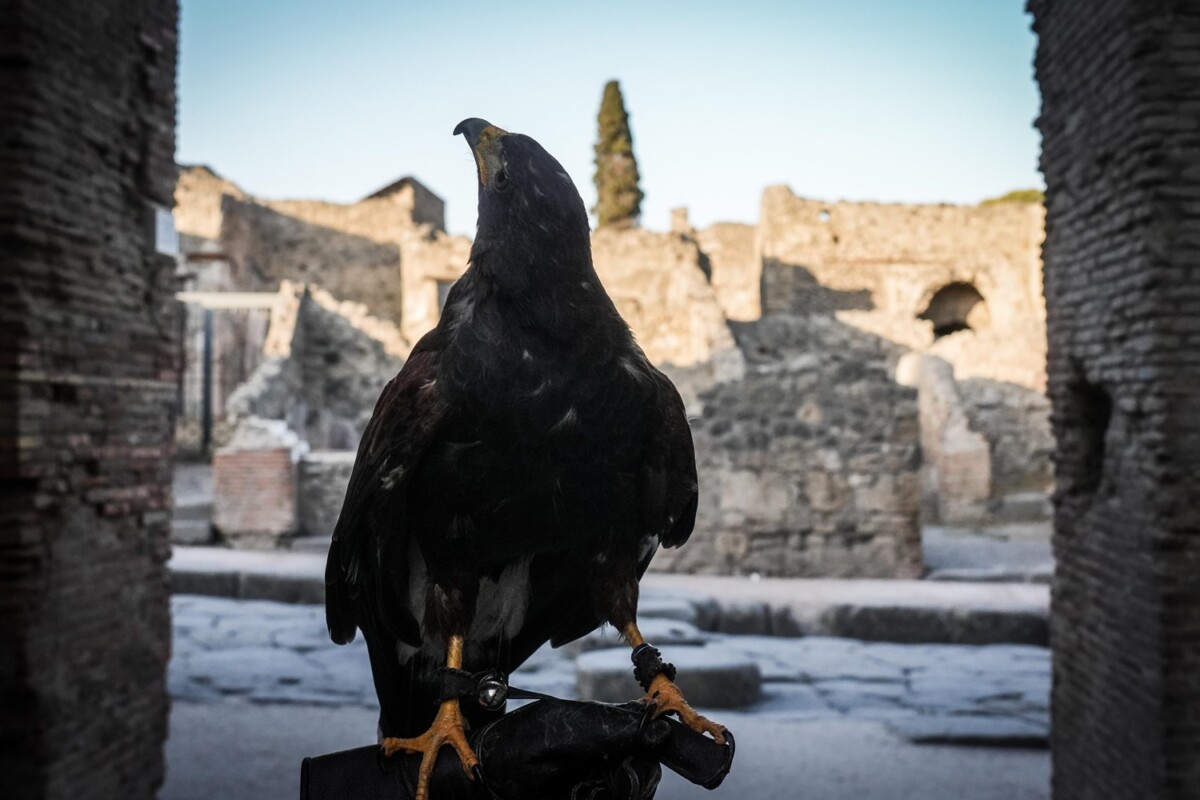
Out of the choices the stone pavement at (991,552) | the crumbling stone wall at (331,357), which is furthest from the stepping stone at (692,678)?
the crumbling stone wall at (331,357)

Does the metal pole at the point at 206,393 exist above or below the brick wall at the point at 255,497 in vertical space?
above

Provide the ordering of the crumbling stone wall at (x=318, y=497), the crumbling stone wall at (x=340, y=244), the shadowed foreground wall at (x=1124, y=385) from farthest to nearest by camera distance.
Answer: the crumbling stone wall at (x=340, y=244), the crumbling stone wall at (x=318, y=497), the shadowed foreground wall at (x=1124, y=385)

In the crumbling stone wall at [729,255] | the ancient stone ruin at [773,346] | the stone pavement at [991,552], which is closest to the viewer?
the stone pavement at [991,552]

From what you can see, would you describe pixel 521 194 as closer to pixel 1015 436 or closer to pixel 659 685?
pixel 659 685

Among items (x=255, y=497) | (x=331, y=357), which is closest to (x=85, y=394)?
(x=255, y=497)

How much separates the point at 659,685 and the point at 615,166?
24344mm

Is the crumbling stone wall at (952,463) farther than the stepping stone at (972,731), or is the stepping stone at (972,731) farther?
the crumbling stone wall at (952,463)

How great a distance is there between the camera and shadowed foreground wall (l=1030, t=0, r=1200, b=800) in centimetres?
365

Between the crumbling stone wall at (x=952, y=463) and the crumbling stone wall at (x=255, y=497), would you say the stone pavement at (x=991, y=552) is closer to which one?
the crumbling stone wall at (x=952, y=463)

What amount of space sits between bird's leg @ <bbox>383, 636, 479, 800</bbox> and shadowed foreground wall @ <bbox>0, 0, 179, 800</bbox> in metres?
2.75

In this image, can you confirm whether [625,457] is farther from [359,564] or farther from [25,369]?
[25,369]

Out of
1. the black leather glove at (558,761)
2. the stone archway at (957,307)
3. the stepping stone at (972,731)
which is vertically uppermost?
the stone archway at (957,307)

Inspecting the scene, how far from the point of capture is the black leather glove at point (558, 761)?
5.17 ft

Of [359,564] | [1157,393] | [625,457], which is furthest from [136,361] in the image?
[1157,393]
